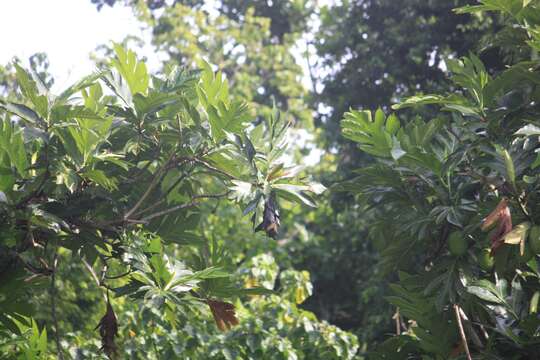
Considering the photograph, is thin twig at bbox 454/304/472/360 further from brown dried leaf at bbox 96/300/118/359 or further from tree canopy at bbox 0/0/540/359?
brown dried leaf at bbox 96/300/118/359

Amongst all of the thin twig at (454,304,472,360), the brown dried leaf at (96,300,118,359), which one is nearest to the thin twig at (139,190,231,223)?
the brown dried leaf at (96,300,118,359)

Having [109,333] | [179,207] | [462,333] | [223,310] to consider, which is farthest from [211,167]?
[462,333]

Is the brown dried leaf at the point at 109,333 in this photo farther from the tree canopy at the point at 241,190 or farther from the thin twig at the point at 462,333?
the thin twig at the point at 462,333

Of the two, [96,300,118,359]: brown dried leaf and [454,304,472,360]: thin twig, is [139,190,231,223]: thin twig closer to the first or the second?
[96,300,118,359]: brown dried leaf

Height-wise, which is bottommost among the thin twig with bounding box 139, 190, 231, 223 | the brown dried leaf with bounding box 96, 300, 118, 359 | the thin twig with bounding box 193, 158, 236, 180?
the brown dried leaf with bounding box 96, 300, 118, 359

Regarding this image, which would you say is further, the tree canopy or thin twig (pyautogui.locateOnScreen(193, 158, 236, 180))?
thin twig (pyautogui.locateOnScreen(193, 158, 236, 180))

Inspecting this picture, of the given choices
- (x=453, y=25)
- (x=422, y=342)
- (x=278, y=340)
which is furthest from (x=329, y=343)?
(x=453, y=25)

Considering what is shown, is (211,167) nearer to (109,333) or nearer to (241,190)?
Result: (241,190)

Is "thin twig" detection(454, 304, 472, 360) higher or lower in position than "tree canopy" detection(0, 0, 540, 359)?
lower

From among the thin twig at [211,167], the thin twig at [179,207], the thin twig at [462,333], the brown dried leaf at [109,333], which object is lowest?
the brown dried leaf at [109,333]

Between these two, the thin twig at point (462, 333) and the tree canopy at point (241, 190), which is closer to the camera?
the tree canopy at point (241, 190)

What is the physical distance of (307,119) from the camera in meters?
14.0

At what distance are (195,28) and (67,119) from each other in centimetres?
1083

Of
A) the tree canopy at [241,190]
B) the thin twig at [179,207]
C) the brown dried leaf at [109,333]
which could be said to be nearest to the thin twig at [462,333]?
the tree canopy at [241,190]
